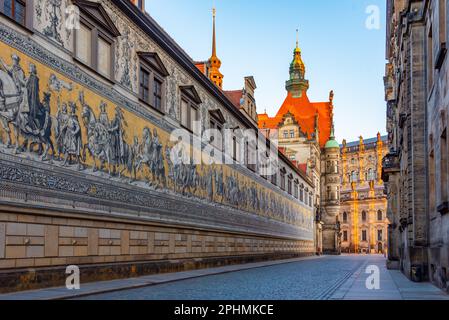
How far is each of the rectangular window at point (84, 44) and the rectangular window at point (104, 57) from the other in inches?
24.5

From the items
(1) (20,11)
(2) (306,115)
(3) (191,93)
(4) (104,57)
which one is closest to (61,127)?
(1) (20,11)

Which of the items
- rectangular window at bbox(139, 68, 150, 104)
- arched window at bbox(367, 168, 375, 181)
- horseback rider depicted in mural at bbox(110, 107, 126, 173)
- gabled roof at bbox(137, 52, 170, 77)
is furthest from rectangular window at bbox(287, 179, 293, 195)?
arched window at bbox(367, 168, 375, 181)

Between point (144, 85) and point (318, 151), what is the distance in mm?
58410

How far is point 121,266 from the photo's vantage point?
18.2 meters

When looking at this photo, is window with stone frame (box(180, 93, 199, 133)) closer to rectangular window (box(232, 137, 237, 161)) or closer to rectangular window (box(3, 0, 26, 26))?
rectangular window (box(232, 137, 237, 161))

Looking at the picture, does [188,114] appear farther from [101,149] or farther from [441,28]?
[441,28]

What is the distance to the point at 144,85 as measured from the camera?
69.6 ft

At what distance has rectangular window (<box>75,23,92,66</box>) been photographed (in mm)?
16578

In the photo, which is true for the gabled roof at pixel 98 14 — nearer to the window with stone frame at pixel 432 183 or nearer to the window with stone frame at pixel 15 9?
the window with stone frame at pixel 15 9

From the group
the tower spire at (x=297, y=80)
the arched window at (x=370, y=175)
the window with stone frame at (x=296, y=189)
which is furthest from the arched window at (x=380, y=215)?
the window with stone frame at (x=296, y=189)
